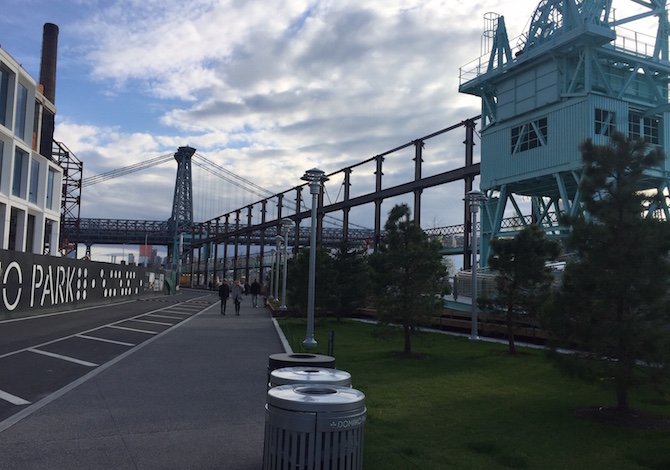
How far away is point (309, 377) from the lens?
16.9ft

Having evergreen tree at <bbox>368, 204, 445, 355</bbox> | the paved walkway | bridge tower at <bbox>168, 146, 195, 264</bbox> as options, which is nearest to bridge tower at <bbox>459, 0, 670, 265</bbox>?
evergreen tree at <bbox>368, 204, 445, 355</bbox>

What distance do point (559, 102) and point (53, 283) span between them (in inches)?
943

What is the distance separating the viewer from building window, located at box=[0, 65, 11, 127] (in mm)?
31944

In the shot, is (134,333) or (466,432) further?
(134,333)

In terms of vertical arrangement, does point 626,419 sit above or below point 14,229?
below

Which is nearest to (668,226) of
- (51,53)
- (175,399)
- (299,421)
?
(299,421)

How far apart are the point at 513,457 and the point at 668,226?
3.65 m

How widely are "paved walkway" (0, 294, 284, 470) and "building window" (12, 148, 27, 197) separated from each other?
28.7 metres

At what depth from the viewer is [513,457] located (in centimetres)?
548

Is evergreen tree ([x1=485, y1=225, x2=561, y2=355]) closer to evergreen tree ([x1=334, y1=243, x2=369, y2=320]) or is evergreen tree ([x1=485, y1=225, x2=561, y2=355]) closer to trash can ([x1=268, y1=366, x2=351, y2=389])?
trash can ([x1=268, y1=366, x2=351, y2=389])

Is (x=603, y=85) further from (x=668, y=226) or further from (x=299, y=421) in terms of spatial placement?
(x=299, y=421)

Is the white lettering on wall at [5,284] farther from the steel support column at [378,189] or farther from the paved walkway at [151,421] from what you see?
the steel support column at [378,189]

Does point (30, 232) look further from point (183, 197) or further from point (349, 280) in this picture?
point (183, 197)

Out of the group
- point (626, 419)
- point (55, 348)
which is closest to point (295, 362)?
point (626, 419)
